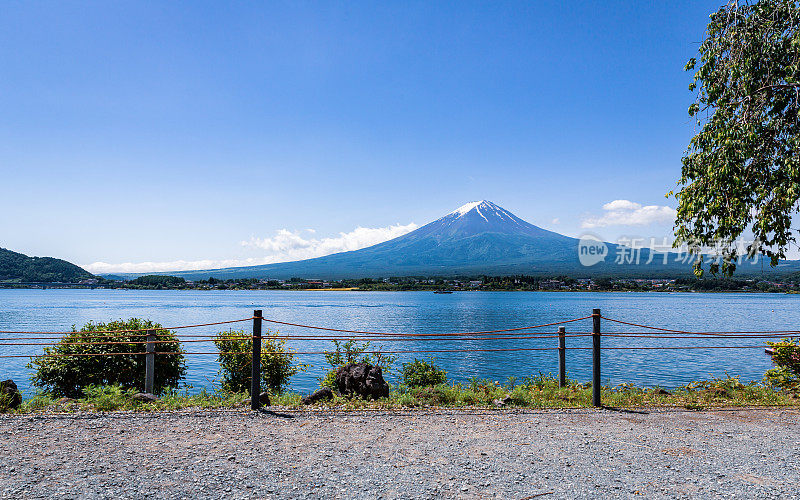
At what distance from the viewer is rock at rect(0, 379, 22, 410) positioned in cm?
721

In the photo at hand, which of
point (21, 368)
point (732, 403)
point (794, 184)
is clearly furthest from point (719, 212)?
point (21, 368)

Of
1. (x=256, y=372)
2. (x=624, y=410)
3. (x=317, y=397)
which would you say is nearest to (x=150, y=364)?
(x=256, y=372)

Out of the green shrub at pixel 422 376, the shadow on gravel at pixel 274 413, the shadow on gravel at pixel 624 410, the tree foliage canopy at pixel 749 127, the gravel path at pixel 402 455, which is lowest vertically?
the green shrub at pixel 422 376

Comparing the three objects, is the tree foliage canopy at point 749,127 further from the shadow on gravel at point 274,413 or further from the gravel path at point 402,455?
the shadow on gravel at point 274,413

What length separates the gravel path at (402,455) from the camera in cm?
439

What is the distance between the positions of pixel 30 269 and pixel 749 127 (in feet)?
540

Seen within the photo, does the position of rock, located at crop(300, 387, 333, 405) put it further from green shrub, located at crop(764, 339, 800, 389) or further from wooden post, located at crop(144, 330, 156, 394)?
green shrub, located at crop(764, 339, 800, 389)

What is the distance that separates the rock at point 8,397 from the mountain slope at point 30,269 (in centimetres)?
15259

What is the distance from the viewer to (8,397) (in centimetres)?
734

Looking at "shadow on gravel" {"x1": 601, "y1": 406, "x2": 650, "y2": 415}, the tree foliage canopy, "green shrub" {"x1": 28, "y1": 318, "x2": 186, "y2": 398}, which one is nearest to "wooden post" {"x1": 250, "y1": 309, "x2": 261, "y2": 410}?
"green shrub" {"x1": 28, "y1": 318, "x2": 186, "y2": 398}

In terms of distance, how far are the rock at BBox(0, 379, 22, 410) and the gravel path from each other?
891 millimetres

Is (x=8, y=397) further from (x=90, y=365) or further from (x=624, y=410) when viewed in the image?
(x=624, y=410)

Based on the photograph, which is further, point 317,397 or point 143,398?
point 317,397

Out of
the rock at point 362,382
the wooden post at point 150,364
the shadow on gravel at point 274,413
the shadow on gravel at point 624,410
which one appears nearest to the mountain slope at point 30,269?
the wooden post at point 150,364
